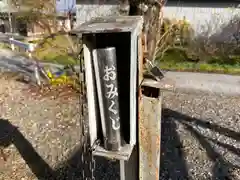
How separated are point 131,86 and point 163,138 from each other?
131 inches

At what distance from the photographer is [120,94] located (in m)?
1.85

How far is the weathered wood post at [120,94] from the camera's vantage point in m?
1.70

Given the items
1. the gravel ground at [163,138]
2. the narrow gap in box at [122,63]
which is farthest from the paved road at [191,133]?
the narrow gap in box at [122,63]

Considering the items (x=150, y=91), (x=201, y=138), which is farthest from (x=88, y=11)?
(x=150, y=91)

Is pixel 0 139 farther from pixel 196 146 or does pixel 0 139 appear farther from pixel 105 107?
pixel 105 107

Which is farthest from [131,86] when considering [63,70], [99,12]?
[99,12]

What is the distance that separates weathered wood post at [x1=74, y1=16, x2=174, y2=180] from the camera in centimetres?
170

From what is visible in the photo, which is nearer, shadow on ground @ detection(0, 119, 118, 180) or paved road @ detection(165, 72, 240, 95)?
shadow on ground @ detection(0, 119, 118, 180)

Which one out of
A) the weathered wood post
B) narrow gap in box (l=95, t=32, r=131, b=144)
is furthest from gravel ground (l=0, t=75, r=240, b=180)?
narrow gap in box (l=95, t=32, r=131, b=144)

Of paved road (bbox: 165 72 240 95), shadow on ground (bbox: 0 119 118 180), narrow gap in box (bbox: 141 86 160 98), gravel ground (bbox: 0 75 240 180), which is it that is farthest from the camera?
paved road (bbox: 165 72 240 95)

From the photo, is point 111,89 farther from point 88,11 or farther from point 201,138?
point 88,11

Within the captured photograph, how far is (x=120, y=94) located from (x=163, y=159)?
2732 mm

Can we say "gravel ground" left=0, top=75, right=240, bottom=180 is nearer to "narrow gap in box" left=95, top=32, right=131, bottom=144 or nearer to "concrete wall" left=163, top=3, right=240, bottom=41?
"narrow gap in box" left=95, top=32, right=131, bottom=144

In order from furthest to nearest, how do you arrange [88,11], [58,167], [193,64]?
1. [88,11]
2. [193,64]
3. [58,167]
